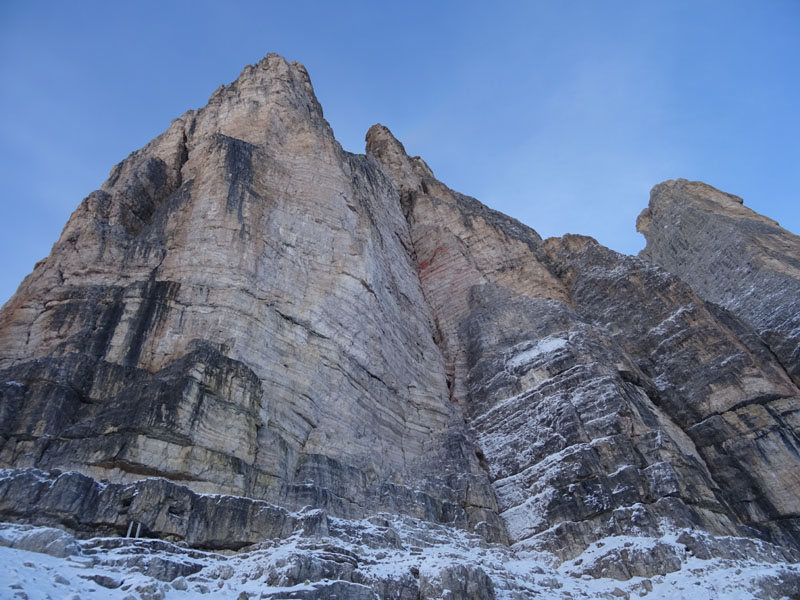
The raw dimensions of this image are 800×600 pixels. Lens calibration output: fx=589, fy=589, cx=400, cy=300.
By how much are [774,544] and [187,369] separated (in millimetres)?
23709

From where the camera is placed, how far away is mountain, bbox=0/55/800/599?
16469mm

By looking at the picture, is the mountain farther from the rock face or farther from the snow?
the rock face

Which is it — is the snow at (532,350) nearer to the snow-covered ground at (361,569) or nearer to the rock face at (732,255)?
the snow-covered ground at (361,569)

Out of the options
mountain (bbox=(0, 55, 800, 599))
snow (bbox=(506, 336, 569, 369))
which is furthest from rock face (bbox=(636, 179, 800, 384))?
snow (bbox=(506, 336, 569, 369))

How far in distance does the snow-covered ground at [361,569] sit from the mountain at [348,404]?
0.31 feet

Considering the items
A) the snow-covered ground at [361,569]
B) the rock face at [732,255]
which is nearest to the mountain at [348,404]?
the snow-covered ground at [361,569]

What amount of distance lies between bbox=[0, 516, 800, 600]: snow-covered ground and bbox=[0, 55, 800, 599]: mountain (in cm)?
10

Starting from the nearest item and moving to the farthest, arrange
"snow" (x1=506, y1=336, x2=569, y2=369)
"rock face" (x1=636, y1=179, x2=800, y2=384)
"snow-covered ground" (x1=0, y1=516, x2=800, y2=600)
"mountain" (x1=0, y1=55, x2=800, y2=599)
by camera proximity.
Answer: "snow-covered ground" (x1=0, y1=516, x2=800, y2=600) < "mountain" (x1=0, y1=55, x2=800, y2=599) < "snow" (x1=506, y1=336, x2=569, y2=369) < "rock face" (x1=636, y1=179, x2=800, y2=384)

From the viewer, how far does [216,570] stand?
48.9ft

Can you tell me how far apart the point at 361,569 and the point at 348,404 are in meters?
8.89

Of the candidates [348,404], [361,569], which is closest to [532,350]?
[348,404]

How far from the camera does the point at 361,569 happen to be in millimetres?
16375

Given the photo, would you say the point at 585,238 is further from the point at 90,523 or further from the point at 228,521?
the point at 90,523

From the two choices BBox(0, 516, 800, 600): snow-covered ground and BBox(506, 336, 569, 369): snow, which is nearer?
BBox(0, 516, 800, 600): snow-covered ground
